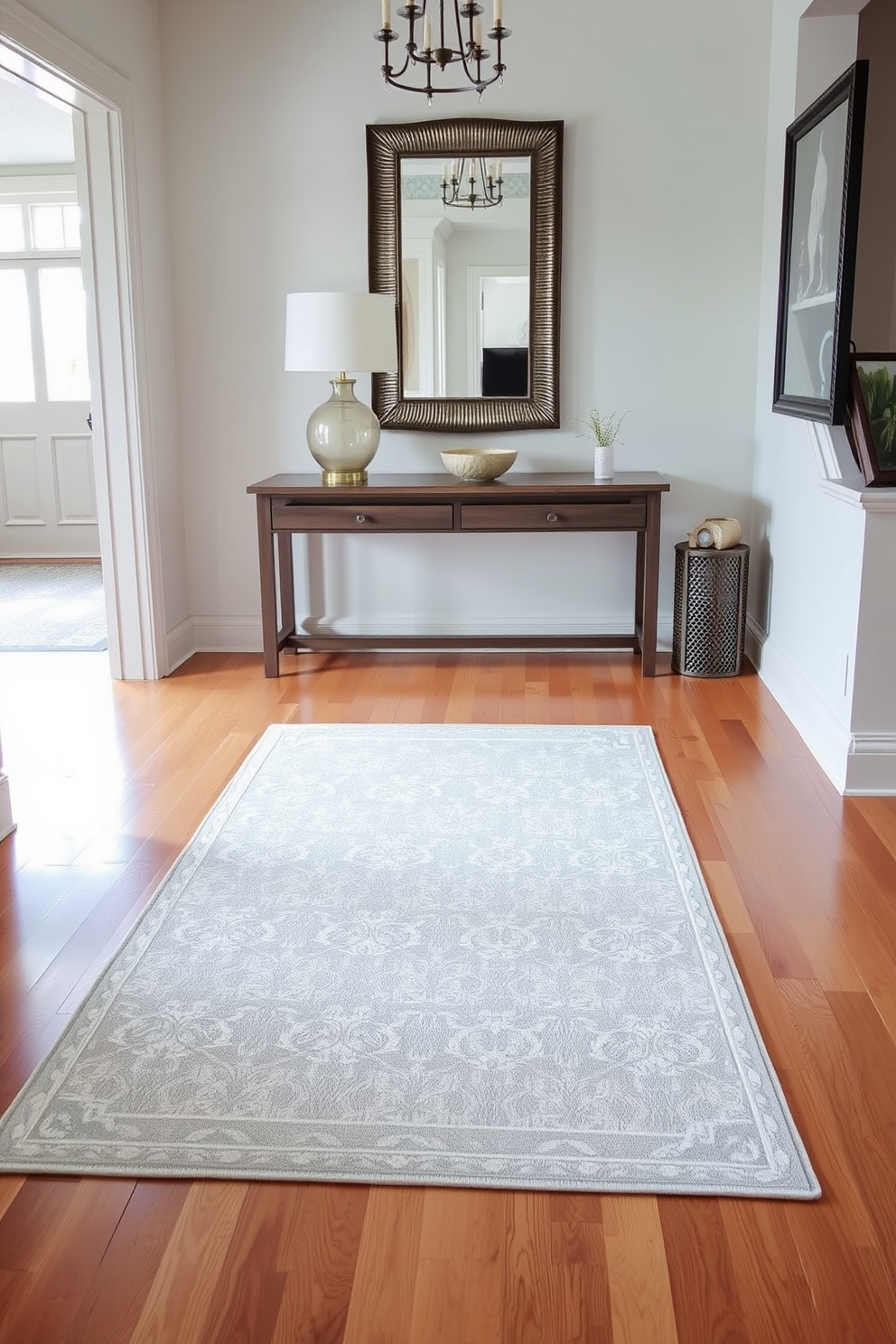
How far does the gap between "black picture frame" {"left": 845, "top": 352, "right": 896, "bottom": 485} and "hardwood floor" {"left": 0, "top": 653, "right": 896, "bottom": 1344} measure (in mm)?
909

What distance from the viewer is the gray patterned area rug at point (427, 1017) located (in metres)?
1.84

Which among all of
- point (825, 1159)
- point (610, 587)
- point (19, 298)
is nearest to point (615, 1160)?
point (825, 1159)

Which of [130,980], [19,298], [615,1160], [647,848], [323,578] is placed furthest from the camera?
[19,298]

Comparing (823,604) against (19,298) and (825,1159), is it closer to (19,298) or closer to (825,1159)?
(825,1159)

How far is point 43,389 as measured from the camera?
7625mm

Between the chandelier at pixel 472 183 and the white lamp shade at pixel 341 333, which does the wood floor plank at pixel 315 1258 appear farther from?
the chandelier at pixel 472 183

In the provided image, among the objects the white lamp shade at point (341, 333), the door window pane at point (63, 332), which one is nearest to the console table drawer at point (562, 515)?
the white lamp shade at point (341, 333)

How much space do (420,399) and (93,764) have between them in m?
2.06

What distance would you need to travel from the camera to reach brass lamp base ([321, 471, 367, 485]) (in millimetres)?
4574

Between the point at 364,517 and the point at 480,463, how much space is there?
491 mm

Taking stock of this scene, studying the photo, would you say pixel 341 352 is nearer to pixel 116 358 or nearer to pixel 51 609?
pixel 116 358

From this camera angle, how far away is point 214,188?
480 centimetres

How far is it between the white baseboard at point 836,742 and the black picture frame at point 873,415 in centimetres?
72

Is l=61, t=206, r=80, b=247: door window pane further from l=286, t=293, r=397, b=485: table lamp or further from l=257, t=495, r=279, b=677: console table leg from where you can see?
l=257, t=495, r=279, b=677: console table leg
